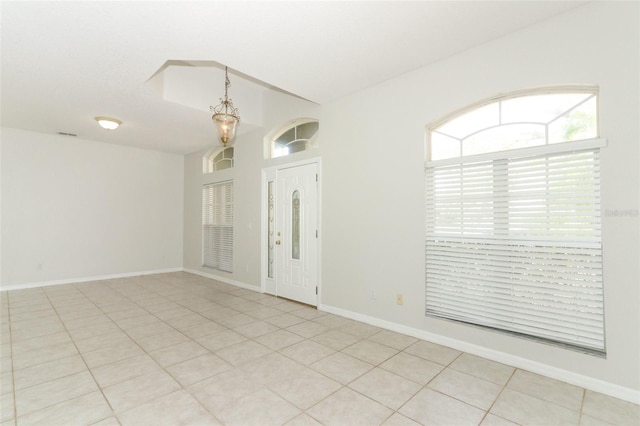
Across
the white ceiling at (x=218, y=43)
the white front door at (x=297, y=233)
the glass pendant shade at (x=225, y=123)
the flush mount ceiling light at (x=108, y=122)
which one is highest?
the white ceiling at (x=218, y=43)

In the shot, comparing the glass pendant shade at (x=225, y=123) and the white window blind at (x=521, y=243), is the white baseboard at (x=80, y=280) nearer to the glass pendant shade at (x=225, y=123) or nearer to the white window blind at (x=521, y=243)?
the glass pendant shade at (x=225, y=123)

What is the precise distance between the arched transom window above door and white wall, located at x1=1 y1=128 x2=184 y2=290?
3642mm

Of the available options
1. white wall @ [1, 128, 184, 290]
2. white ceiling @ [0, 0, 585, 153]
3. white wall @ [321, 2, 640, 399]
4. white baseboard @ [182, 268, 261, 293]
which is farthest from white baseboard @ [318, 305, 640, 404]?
white wall @ [1, 128, 184, 290]

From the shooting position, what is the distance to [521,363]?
2.74 metres

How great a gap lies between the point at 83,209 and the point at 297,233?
482 cm

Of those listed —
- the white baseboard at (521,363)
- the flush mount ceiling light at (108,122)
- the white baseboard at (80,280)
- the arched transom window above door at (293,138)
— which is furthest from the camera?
the white baseboard at (80,280)

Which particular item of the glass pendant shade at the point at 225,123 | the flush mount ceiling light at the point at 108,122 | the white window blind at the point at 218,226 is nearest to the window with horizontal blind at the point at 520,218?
the glass pendant shade at the point at 225,123

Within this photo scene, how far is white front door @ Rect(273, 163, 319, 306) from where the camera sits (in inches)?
183

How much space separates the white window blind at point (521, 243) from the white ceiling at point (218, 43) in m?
1.24

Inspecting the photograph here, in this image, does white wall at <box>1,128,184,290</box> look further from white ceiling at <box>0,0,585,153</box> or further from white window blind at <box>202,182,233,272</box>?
white ceiling at <box>0,0,585,153</box>

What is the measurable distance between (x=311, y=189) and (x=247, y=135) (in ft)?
6.85

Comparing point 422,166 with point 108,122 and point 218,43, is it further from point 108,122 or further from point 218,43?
point 108,122

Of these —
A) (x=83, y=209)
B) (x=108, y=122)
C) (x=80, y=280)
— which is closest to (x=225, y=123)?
(x=108, y=122)

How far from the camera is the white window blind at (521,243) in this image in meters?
2.49
